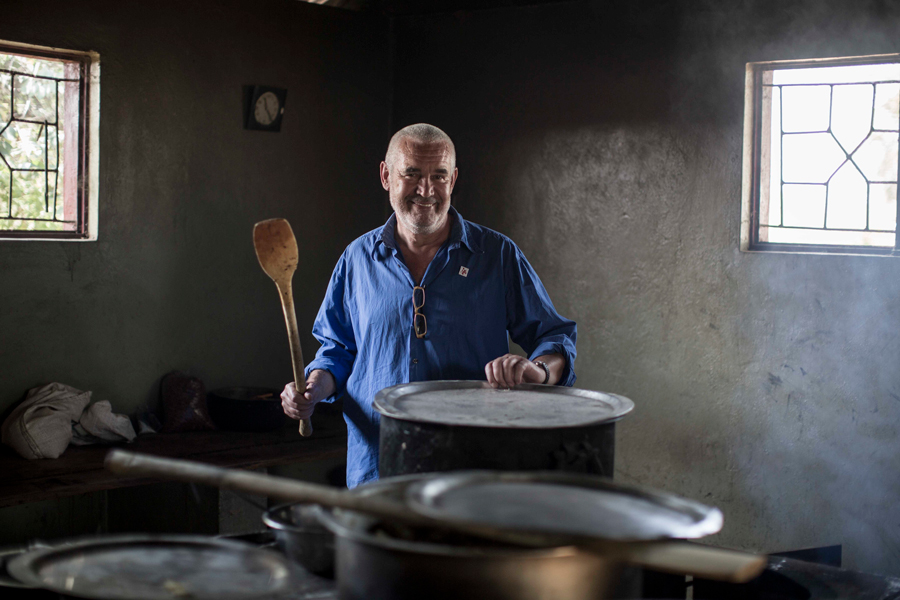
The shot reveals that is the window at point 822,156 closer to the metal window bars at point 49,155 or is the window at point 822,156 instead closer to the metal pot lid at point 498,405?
the metal pot lid at point 498,405

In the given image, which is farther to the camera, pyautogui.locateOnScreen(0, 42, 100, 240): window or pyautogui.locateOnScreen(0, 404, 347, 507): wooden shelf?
pyautogui.locateOnScreen(0, 42, 100, 240): window

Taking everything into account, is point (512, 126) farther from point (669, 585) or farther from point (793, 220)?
point (669, 585)

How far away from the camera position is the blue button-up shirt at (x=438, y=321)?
2.47 m

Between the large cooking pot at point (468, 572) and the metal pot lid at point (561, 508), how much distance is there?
0.11 ft

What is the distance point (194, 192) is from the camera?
173 inches

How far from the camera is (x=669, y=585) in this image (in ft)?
6.21

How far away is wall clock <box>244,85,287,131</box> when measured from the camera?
4.52 m

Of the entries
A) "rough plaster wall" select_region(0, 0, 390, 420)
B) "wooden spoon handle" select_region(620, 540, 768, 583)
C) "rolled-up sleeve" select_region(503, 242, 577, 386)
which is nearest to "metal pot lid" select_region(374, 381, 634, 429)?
"rolled-up sleeve" select_region(503, 242, 577, 386)

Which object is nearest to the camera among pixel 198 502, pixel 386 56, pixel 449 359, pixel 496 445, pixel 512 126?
pixel 496 445

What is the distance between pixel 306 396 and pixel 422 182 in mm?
731

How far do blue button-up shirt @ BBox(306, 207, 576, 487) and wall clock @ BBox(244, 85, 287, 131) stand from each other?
223 centimetres

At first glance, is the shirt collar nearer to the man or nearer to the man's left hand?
the man

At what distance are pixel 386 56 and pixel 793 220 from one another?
2597 mm

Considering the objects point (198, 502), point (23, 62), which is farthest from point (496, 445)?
point (23, 62)
